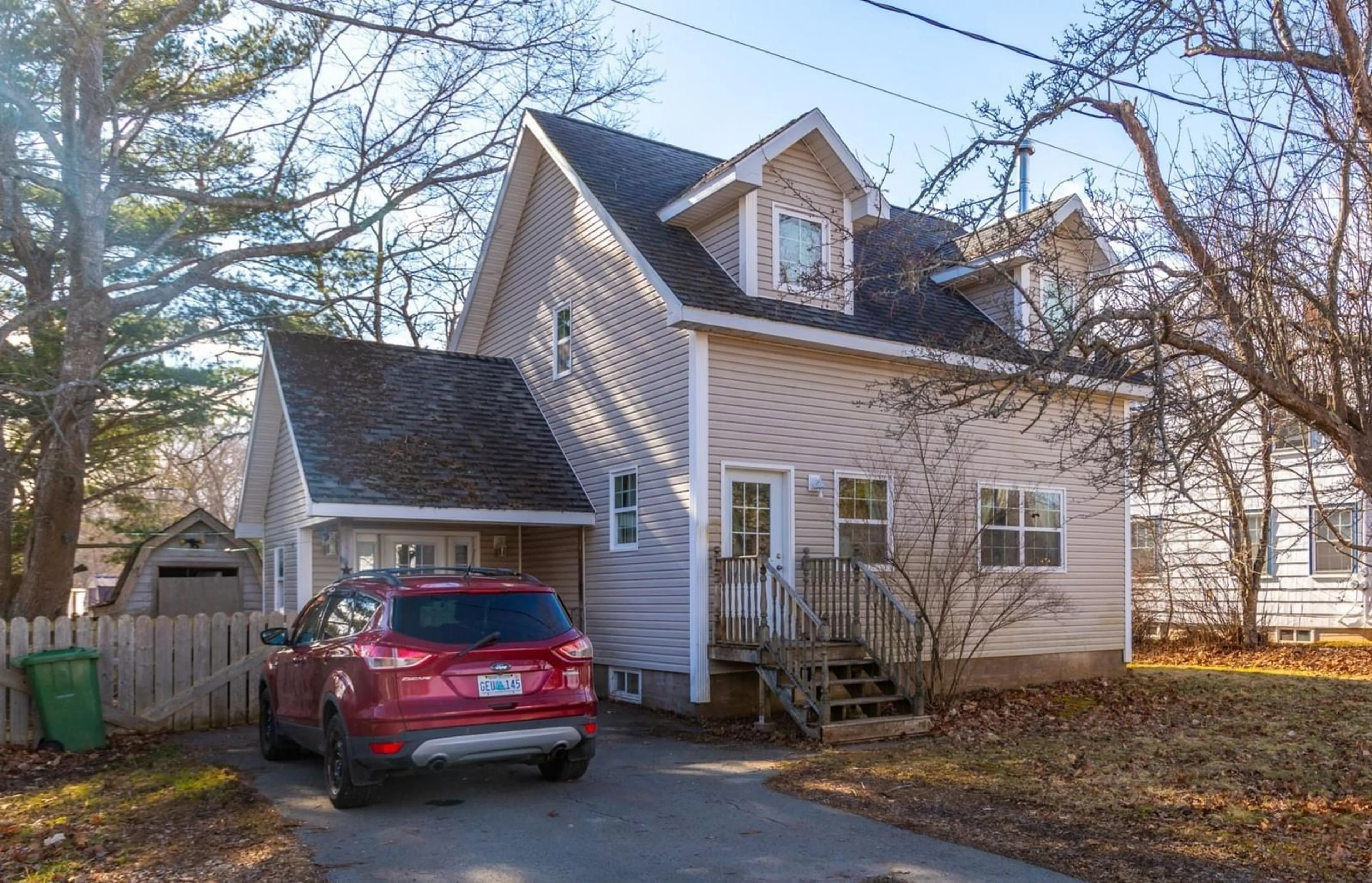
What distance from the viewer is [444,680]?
7523 millimetres

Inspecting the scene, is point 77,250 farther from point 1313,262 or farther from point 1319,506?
point 1319,506

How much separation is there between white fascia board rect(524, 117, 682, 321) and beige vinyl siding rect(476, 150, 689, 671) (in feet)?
0.68

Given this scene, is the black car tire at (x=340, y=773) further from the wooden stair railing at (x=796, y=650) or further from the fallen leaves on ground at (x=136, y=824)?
the wooden stair railing at (x=796, y=650)

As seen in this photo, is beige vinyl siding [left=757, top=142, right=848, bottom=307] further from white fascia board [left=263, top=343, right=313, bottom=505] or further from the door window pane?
white fascia board [left=263, top=343, right=313, bottom=505]

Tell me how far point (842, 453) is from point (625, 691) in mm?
4299

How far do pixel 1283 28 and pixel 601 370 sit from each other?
915 centimetres

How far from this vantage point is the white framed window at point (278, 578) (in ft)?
53.8

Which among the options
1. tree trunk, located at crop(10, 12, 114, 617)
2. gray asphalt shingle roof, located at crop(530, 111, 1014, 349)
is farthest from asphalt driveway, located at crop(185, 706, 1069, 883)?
tree trunk, located at crop(10, 12, 114, 617)

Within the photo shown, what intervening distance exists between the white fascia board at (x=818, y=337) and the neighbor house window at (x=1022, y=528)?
1935 millimetres

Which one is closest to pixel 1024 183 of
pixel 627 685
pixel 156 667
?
pixel 627 685

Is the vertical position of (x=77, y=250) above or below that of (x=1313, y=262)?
above

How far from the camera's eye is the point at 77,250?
1582cm

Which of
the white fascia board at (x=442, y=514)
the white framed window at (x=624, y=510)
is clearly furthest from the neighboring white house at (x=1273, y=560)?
the white fascia board at (x=442, y=514)

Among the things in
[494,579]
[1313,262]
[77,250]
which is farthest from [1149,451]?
[77,250]
